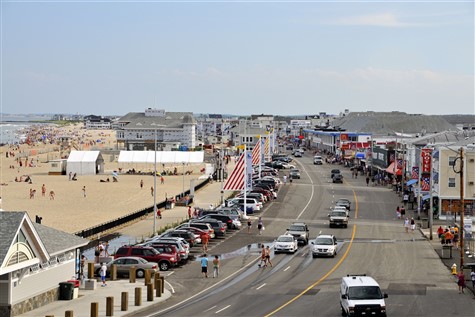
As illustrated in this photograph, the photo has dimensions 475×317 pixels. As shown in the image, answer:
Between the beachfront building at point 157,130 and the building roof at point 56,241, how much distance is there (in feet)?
471

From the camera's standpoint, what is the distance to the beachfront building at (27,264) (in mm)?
28469

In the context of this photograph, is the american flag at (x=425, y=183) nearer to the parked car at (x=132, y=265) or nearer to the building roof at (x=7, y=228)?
the parked car at (x=132, y=265)

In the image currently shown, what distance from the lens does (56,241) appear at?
108 ft

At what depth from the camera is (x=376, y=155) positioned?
11338 centimetres

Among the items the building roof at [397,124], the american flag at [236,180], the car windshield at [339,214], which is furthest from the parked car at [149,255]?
the building roof at [397,124]

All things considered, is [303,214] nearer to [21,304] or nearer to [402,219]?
[402,219]

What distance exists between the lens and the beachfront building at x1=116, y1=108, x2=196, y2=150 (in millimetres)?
181000

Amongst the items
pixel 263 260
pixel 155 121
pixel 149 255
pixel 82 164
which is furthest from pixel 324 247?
pixel 155 121

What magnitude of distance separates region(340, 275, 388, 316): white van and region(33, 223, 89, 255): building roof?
423 inches

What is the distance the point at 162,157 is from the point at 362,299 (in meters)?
99.2

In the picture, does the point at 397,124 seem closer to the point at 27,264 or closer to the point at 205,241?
the point at 205,241

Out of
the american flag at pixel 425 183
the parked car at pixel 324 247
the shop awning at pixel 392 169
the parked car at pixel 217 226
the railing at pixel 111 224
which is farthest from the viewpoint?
the shop awning at pixel 392 169

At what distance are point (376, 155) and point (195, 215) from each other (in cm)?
5332

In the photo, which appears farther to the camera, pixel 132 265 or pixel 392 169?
pixel 392 169
